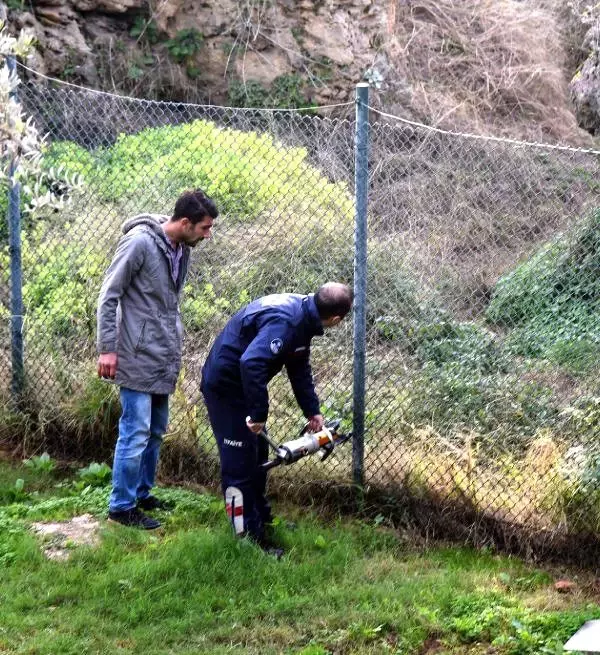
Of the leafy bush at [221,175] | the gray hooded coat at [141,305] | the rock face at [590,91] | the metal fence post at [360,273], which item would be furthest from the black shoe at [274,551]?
the rock face at [590,91]

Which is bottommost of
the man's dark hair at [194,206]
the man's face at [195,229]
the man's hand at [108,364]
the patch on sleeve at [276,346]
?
the man's hand at [108,364]

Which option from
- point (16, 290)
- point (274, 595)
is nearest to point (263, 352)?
point (274, 595)

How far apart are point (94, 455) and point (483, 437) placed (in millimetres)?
2594

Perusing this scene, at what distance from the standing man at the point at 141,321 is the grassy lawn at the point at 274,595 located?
0.37 metres

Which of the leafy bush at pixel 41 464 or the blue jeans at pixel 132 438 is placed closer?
the blue jeans at pixel 132 438

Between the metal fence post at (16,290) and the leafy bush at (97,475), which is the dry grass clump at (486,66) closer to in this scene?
the metal fence post at (16,290)

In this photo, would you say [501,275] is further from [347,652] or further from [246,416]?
[347,652]

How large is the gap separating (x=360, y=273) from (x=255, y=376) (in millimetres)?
1225

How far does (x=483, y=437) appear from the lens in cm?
537

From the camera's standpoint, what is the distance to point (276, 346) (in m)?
4.57

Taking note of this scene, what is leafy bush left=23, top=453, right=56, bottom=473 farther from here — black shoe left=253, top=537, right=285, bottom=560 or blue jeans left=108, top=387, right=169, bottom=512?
black shoe left=253, top=537, right=285, bottom=560

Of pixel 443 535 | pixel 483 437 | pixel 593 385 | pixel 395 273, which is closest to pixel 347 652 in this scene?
pixel 443 535

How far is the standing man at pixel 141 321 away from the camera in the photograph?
16.3ft

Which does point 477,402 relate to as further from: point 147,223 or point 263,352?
point 147,223
